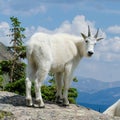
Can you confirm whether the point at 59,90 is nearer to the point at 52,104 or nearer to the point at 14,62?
the point at 52,104

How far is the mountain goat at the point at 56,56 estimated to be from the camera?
1389 centimetres

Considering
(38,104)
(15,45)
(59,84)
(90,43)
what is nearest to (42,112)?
Result: (38,104)

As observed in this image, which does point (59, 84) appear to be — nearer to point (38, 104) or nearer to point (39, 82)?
point (39, 82)

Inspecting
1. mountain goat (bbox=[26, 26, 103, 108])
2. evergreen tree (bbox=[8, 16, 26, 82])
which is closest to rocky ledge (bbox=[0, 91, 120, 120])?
mountain goat (bbox=[26, 26, 103, 108])

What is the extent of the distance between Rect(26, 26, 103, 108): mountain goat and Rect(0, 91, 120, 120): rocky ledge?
0.40 metres

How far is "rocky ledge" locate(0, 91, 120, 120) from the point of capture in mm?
12719

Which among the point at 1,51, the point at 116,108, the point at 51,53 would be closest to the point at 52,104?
the point at 51,53

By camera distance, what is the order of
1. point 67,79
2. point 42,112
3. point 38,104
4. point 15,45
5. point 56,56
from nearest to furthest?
point 42,112 → point 38,104 → point 56,56 → point 67,79 → point 15,45

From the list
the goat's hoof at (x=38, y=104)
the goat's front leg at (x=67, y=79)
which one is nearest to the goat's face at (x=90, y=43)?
the goat's front leg at (x=67, y=79)

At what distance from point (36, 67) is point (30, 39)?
0.87m

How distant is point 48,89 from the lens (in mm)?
27906

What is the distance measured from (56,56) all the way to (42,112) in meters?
1.95

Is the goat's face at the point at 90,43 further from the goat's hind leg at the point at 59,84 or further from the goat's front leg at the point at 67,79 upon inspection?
the goat's hind leg at the point at 59,84

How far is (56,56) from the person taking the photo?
14.4 metres
